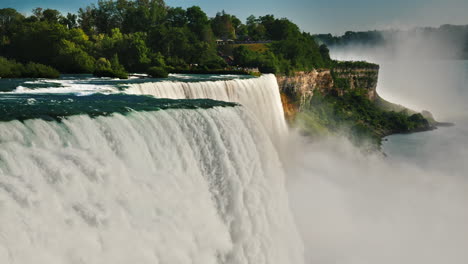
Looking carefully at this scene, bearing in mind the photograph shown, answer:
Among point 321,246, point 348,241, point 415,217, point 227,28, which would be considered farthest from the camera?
point 227,28

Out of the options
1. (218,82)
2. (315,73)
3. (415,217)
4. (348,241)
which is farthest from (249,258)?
(315,73)

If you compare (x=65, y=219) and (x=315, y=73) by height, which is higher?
(x=65, y=219)

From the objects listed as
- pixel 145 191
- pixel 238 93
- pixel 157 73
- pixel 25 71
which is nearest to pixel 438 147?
pixel 157 73

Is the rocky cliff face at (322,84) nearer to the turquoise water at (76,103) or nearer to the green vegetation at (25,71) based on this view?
the green vegetation at (25,71)

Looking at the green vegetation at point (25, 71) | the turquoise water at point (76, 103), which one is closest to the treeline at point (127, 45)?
the green vegetation at point (25, 71)

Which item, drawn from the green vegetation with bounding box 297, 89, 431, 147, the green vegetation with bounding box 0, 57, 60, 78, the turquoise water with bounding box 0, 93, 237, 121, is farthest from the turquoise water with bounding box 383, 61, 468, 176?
the turquoise water with bounding box 0, 93, 237, 121

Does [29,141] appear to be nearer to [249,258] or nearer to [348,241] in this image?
[249,258]
